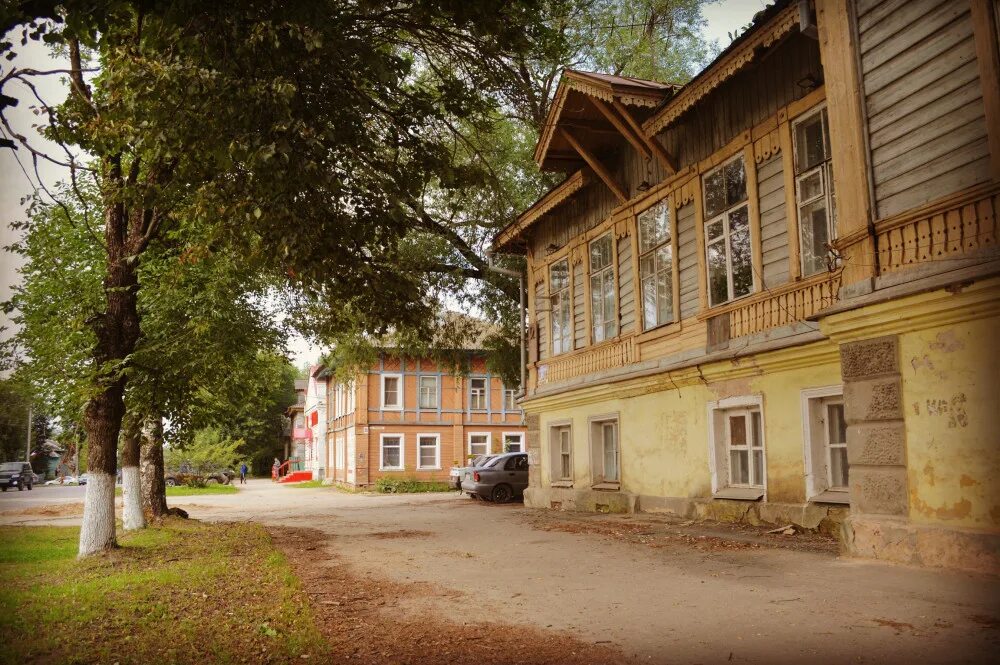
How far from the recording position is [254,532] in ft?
50.0

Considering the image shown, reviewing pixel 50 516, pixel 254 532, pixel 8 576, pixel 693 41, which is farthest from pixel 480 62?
pixel 50 516

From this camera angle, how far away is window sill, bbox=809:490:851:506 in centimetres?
1012

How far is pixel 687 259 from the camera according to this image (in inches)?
551

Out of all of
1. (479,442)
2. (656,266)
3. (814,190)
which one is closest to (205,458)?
(479,442)

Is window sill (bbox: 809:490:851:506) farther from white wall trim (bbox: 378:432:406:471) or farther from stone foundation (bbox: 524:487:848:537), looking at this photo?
white wall trim (bbox: 378:432:406:471)

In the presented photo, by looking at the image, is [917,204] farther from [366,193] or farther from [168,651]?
[168,651]

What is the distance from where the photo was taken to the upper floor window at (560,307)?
19031 millimetres

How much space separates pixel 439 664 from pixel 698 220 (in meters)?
10.1

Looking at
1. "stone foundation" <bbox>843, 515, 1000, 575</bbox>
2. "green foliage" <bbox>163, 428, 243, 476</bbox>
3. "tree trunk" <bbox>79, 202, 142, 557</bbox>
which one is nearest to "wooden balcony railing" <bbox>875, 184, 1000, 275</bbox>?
"stone foundation" <bbox>843, 515, 1000, 575</bbox>

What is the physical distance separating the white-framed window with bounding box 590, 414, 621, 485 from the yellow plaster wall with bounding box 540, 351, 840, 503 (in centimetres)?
15

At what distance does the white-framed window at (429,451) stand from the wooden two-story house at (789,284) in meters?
20.1

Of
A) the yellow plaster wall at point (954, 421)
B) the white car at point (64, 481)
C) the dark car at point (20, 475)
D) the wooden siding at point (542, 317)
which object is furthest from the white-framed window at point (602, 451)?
the white car at point (64, 481)

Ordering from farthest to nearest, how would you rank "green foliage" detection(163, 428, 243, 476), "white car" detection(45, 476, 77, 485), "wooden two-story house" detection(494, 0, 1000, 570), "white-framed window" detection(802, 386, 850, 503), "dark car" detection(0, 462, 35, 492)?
"white car" detection(45, 476, 77, 485)
"green foliage" detection(163, 428, 243, 476)
"dark car" detection(0, 462, 35, 492)
"white-framed window" detection(802, 386, 850, 503)
"wooden two-story house" detection(494, 0, 1000, 570)

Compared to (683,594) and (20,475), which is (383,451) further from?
(683,594)
